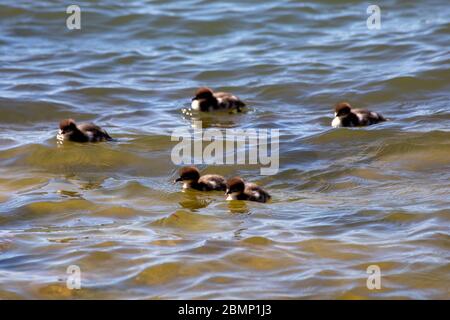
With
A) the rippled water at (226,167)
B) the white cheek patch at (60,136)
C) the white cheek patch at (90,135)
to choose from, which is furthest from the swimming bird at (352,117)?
the white cheek patch at (60,136)

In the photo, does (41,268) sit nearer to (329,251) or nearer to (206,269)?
(206,269)

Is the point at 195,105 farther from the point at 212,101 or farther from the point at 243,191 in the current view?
the point at 243,191

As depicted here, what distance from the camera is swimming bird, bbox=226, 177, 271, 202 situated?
8231 millimetres

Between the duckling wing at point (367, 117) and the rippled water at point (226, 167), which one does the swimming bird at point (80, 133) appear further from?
the duckling wing at point (367, 117)

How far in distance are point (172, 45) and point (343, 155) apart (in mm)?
5869

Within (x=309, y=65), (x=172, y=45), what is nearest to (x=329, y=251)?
(x=309, y=65)

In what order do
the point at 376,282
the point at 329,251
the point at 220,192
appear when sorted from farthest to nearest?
the point at 220,192 → the point at 329,251 → the point at 376,282

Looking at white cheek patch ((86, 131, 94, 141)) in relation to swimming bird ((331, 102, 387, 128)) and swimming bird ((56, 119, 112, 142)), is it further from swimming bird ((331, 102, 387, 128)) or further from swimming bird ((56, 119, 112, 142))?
swimming bird ((331, 102, 387, 128))

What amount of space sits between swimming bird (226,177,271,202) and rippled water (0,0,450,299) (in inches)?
5.6

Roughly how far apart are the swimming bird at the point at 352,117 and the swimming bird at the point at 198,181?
6.59ft

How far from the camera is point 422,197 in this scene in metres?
8.19

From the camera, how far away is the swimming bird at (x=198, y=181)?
8680mm

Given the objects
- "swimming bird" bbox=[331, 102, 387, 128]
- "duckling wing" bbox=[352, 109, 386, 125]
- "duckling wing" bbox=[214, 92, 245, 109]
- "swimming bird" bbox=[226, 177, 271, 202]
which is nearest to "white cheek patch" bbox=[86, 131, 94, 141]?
"duckling wing" bbox=[214, 92, 245, 109]

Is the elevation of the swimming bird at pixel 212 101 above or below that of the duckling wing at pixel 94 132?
above
